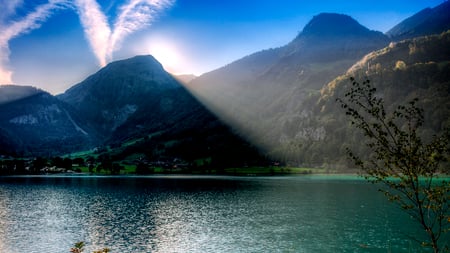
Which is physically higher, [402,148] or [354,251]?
[402,148]

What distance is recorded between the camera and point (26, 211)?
306ft

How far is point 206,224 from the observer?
7594 centimetres

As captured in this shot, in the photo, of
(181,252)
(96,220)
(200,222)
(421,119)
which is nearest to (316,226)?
(200,222)

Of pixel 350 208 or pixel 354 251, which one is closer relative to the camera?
pixel 354 251

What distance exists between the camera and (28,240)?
2340 inches

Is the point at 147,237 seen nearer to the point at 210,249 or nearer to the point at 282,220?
the point at 210,249

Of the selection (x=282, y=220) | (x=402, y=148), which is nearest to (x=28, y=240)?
(x=282, y=220)

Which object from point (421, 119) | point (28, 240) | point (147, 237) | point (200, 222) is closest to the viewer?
point (421, 119)

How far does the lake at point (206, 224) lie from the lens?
57031 millimetres

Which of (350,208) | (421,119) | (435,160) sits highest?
(421,119)

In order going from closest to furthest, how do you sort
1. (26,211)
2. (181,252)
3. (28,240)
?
(181,252), (28,240), (26,211)

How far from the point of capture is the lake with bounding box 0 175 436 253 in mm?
57031

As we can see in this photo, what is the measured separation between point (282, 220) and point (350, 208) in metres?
27.6

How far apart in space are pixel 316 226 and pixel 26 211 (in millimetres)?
73611
